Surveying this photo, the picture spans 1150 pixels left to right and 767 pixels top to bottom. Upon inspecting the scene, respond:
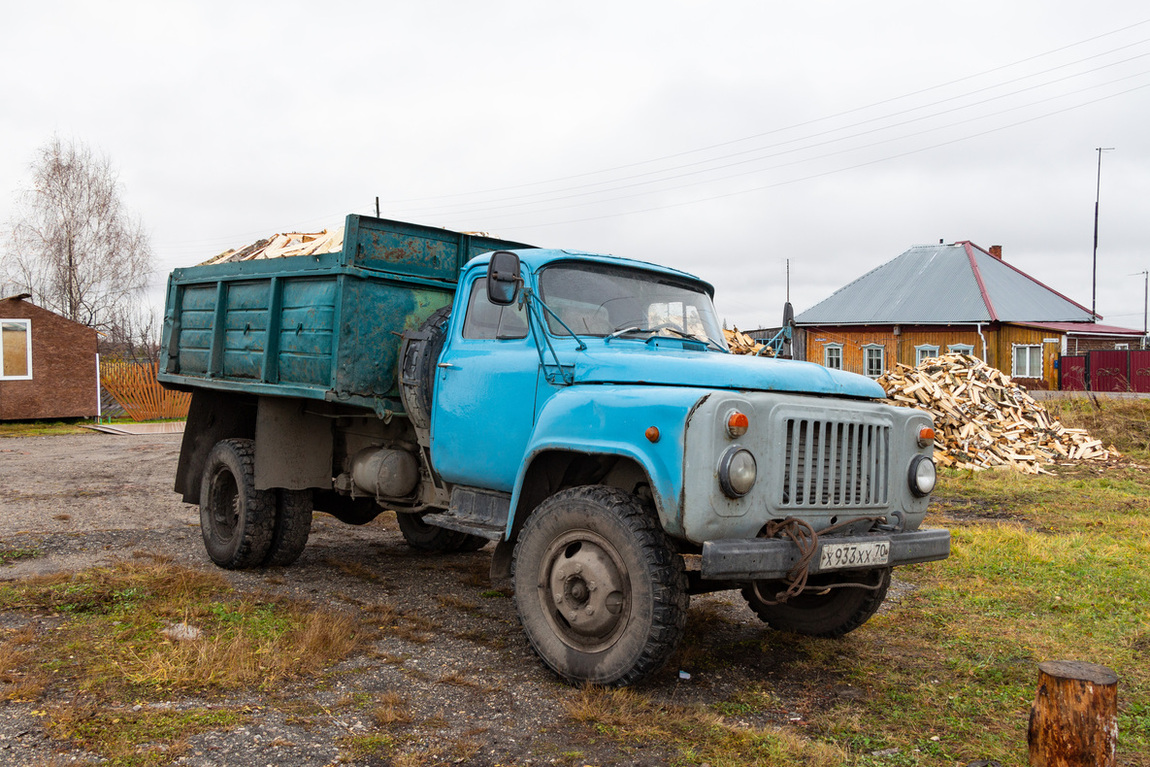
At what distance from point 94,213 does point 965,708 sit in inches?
1528

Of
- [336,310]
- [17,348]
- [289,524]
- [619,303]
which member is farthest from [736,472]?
[17,348]

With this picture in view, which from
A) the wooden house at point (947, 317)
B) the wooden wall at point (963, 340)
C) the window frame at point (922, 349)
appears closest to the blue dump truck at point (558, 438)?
the wooden house at point (947, 317)

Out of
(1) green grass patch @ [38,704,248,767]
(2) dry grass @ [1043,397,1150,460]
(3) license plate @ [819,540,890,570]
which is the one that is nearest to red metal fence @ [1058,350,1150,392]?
(2) dry grass @ [1043,397,1150,460]

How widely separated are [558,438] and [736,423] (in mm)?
940

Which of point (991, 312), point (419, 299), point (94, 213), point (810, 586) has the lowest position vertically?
Result: point (810, 586)

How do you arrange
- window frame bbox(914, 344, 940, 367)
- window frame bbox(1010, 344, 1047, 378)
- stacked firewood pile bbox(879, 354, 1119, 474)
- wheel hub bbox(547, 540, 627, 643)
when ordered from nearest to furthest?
1. wheel hub bbox(547, 540, 627, 643)
2. stacked firewood pile bbox(879, 354, 1119, 474)
3. window frame bbox(1010, 344, 1047, 378)
4. window frame bbox(914, 344, 940, 367)

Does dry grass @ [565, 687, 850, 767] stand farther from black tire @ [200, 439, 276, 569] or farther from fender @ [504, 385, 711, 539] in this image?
black tire @ [200, 439, 276, 569]

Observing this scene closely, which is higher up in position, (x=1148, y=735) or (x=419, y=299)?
(x=419, y=299)

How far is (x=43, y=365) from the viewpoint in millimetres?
20906

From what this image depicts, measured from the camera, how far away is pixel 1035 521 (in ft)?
32.2

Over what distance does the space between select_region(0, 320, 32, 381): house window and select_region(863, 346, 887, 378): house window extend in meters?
25.6

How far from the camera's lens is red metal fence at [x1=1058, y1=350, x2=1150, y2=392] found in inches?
1157

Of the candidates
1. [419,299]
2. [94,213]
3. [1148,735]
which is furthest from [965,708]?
[94,213]

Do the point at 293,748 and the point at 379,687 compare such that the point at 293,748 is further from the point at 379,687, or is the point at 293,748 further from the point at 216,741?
the point at 379,687
